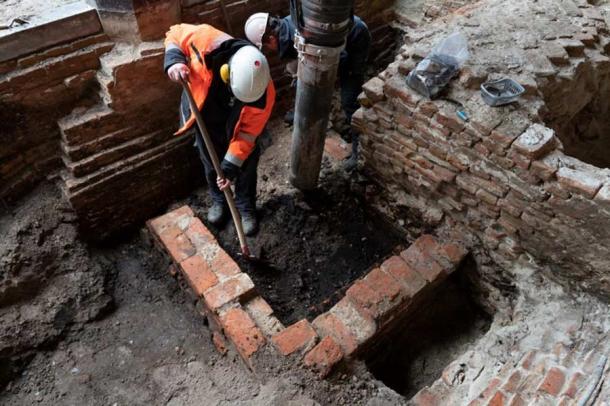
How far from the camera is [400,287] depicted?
3.23 metres

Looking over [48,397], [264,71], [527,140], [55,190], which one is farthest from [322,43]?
[48,397]

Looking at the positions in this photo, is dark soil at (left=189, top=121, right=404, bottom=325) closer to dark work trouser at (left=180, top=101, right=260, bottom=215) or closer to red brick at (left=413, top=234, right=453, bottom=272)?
dark work trouser at (left=180, top=101, right=260, bottom=215)

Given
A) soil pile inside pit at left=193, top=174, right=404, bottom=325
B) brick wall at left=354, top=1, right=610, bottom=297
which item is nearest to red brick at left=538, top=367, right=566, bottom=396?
brick wall at left=354, top=1, right=610, bottom=297

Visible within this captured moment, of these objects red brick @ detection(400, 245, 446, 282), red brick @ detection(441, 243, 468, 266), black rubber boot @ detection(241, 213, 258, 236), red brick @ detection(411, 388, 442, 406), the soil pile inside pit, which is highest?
red brick @ detection(400, 245, 446, 282)

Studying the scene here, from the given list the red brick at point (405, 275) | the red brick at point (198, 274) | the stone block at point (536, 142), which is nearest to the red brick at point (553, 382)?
the red brick at point (405, 275)

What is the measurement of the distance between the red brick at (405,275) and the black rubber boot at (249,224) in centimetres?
109

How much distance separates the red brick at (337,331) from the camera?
9.62 ft

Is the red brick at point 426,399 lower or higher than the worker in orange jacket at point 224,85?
lower

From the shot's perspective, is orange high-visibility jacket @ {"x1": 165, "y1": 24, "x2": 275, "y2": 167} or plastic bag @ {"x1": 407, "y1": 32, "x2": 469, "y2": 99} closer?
orange high-visibility jacket @ {"x1": 165, "y1": 24, "x2": 275, "y2": 167}

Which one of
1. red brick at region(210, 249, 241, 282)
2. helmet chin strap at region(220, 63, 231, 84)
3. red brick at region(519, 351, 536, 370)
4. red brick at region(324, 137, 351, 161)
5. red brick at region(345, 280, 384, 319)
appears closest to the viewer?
red brick at region(519, 351, 536, 370)

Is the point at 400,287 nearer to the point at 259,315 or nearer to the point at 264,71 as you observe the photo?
the point at 259,315

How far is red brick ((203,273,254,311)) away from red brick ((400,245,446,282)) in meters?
1.11

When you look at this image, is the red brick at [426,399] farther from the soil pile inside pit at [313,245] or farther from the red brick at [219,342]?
the red brick at [219,342]

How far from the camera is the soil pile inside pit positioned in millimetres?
3566
